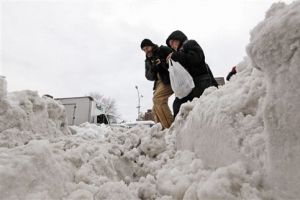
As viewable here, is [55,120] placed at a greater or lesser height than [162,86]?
lesser

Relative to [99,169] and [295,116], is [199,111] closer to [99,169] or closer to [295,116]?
[99,169]

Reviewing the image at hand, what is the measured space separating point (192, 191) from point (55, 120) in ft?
8.69

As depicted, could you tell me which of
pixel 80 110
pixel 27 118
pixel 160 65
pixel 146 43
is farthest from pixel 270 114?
pixel 80 110

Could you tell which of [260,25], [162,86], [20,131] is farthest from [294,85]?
[162,86]

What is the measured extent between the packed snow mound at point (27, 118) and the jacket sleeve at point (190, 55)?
5.13 feet

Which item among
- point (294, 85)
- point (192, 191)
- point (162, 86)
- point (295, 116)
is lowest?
point (192, 191)

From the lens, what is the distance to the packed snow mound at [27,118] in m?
2.61

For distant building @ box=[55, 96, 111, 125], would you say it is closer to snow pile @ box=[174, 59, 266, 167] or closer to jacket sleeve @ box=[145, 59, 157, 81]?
jacket sleeve @ box=[145, 59, 157, 81]

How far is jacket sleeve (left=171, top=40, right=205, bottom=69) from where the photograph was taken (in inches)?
125

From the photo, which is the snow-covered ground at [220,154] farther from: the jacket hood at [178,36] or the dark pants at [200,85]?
the jacket hood at [178,36]

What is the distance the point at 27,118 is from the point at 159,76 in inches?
65.2

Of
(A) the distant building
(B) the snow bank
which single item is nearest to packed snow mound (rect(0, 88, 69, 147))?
(B) the snow bank

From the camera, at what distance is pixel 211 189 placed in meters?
1.16

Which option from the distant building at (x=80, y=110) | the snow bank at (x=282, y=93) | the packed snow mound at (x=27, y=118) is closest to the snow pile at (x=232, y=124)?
the snow bank at (x=282, y=93)
